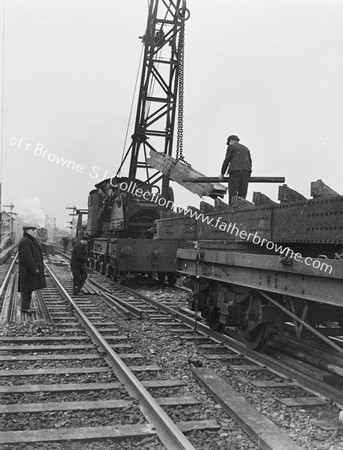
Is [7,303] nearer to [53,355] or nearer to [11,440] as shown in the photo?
[53,355]

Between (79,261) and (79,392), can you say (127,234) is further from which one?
(79,392)

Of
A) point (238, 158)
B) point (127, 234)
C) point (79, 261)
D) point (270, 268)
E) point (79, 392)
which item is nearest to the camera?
point (79, 392)

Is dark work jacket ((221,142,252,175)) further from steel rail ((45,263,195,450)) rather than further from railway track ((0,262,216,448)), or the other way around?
steel rail ((45,263,195,450))

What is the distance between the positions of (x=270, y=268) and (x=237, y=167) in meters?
2.79

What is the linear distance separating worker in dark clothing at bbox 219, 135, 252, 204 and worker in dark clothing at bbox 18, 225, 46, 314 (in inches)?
132

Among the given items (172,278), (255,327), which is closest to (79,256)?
(172,278)

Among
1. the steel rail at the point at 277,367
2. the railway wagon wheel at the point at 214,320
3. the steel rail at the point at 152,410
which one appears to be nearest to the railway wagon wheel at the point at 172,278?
the steel rail at the point at 277,367

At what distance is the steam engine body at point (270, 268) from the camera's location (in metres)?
4.79

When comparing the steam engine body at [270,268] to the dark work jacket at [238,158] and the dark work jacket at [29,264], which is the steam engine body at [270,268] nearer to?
the dark work jacket at [238,158]

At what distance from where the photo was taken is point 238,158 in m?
7.77

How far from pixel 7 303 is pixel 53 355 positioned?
426 cm

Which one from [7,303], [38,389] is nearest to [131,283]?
[7,303]

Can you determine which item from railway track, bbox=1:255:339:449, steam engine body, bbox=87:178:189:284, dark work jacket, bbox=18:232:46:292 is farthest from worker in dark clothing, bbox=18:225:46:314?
steam engine body, bbox=87:178:189:284

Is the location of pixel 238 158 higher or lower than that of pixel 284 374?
higher
